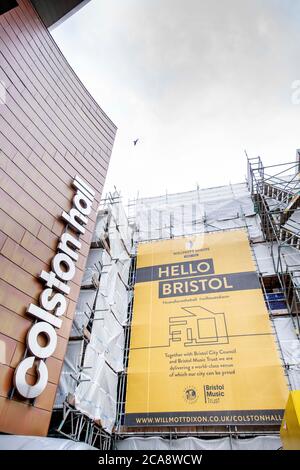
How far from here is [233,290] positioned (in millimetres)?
11289

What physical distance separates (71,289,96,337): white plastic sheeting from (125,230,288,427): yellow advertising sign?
7.41ft

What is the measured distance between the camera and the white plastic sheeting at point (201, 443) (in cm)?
803

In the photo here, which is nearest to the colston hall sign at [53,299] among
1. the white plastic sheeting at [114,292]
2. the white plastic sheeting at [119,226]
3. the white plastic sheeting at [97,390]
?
the white plastic sheeting at [97,390]

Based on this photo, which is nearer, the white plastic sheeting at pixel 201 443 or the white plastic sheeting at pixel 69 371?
the white plastic sheeting at pixel 69 371

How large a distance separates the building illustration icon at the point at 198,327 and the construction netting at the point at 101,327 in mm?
2008

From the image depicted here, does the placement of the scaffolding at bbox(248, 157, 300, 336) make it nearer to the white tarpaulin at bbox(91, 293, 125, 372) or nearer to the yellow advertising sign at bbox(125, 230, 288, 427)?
the yellow advertising sign at bbox(125, 230, 288, 427)

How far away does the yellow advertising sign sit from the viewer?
884 cm

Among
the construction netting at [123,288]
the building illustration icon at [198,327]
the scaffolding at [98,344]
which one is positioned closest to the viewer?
the scaffolding at [98,344]

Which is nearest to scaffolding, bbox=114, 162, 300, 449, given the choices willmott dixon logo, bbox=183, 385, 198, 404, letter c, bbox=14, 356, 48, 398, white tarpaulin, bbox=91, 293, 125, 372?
white tarpaulin, bbox=91, 293, 125, 372

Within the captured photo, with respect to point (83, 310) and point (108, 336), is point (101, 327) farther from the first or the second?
point (83, 310)

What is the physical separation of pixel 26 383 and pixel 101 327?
136 inches

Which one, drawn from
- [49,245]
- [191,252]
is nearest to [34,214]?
[49,245]

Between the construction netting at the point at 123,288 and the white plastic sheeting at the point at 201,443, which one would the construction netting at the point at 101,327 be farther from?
the white plastic sheeting at the point at 201,443

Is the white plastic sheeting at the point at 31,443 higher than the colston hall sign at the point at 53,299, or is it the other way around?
the colston hall sign at the point at 53,299
